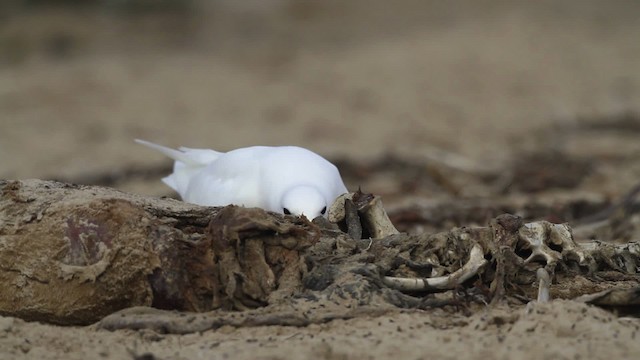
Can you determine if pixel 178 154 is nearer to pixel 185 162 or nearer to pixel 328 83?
pixel 185 162

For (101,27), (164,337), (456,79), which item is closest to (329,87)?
(456,79)

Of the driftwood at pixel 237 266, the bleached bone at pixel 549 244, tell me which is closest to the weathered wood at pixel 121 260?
the driftwood at pixel 237 266

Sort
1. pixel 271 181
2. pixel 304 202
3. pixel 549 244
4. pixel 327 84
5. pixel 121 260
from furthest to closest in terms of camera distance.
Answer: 1. pixel 327 84
2. pixel 271 181
3. pixel 304 202
4. pixel 549 244
5. pixel 121 260

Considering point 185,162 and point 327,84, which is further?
point 327,84

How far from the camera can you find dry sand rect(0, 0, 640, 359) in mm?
8961

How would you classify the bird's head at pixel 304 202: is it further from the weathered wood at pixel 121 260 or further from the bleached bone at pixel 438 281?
the bleached bone at pixel 438 281

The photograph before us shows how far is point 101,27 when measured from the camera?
1252 centimetres

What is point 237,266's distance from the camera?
2.99 metres

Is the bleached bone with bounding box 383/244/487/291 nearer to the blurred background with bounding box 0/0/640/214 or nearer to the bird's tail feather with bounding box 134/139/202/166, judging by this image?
the bird's tail feather with bounding box 134/139/202/166

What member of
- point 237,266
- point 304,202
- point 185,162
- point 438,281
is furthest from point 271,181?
point 438,281

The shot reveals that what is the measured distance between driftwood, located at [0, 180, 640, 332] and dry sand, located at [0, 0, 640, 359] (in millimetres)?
3081

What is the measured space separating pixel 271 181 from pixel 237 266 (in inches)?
50.0

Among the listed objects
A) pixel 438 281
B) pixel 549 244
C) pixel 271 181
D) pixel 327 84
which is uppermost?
pixel 549 244

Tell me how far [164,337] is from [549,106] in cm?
806
